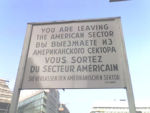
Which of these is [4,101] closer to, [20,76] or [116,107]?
[20,76]

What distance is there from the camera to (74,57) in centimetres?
355

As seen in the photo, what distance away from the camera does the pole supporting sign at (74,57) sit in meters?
3.19

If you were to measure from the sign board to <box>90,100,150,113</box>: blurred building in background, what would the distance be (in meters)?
91.6

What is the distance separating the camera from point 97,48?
141 inches

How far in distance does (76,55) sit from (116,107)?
312 ft

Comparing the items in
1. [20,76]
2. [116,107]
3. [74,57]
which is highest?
[116,107]

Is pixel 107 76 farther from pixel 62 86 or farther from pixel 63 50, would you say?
pixel 63 50

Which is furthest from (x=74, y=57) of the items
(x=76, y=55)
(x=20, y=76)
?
(x=20, y=76)

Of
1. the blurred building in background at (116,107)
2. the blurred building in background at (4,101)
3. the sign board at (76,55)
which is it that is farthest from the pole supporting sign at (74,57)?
the blurred building in background at (116,107)

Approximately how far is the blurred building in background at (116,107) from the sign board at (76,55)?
91622 millimetres

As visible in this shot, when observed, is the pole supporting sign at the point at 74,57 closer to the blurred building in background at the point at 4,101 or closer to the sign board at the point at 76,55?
the sign board at the point at 76,55

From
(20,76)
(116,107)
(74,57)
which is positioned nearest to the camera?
(20,76)

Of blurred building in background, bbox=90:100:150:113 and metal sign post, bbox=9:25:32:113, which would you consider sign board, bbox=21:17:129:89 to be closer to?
metal sign post, bbox=9:25:32:113

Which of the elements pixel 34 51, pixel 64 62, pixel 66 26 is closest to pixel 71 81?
pixel 64 62
